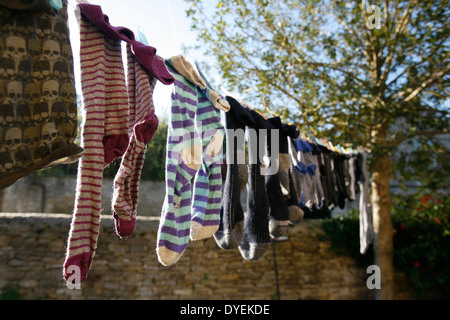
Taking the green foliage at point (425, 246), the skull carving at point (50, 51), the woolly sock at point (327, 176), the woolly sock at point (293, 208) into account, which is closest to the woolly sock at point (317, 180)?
the woolly sock at point (327, 176)

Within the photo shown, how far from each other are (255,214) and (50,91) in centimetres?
140

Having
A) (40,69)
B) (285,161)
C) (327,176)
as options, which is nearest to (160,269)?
(327,176)

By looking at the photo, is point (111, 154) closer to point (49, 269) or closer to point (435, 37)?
point (49, 269)

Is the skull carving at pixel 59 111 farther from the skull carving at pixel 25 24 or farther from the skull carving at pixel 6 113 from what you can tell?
the skull carving at pixel 25 24

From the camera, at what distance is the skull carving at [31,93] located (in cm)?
113

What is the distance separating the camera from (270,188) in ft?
7.76

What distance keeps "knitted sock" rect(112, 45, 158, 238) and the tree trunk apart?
196 inches

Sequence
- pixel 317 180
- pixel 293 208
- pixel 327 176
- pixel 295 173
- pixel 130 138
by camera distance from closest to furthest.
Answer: pixel 130 138
pixel 293 208
pixel 295 173
pixel 317 180
pixel 327 176

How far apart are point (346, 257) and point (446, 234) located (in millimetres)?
1880

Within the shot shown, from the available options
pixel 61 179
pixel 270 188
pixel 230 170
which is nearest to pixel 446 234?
pixel 270 188

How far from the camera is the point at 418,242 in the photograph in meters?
6.45

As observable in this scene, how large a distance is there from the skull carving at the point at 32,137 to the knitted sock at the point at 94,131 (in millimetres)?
194

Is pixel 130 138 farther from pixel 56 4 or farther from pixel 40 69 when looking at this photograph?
pixel 56 4

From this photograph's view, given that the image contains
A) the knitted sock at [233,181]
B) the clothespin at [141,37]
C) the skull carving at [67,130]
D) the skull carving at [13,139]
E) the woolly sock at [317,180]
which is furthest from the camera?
the woolly sock at [317,180]
